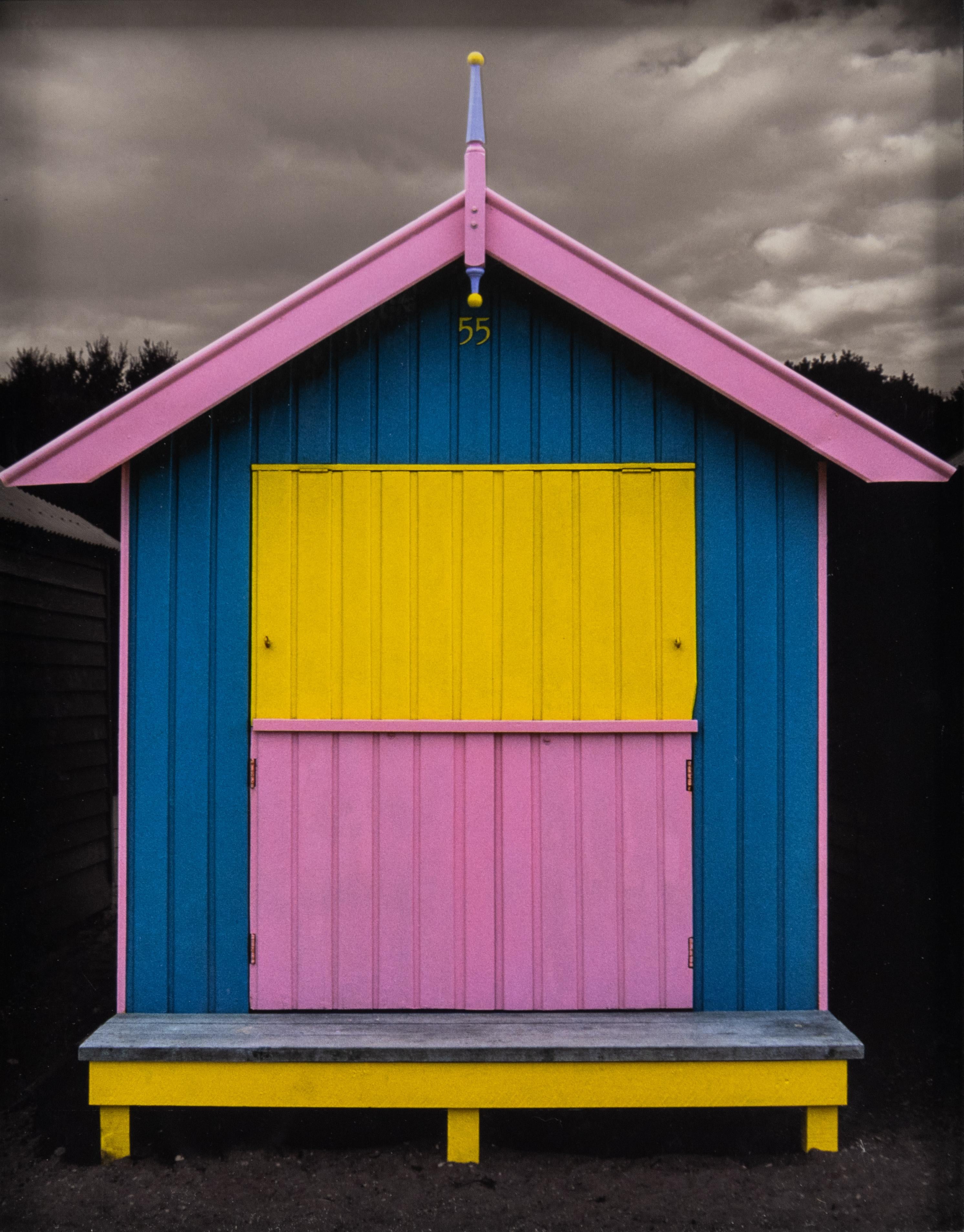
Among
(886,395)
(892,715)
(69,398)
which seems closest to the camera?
(886,395)

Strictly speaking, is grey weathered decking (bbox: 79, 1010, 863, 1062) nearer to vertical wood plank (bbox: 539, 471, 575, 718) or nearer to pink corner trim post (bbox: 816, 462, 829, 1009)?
pink corner trim post (bbox: 816, 462, 829, 1009)

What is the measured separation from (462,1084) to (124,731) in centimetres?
206

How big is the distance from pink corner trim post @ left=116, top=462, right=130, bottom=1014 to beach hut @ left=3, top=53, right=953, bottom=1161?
0.07 ft

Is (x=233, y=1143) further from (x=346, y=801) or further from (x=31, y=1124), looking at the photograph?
(x=346, y=801)

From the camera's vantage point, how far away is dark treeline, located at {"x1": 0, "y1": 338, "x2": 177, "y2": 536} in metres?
3.89

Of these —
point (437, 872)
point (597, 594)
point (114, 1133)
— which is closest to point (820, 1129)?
point (437, 872)

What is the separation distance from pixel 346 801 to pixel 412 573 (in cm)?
105

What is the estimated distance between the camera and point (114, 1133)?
11.3 feet

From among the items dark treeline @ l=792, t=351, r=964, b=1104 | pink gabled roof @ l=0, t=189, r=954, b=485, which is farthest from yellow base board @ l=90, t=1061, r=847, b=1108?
pink gabled roof @ l=0, t=189, r=954, b=485

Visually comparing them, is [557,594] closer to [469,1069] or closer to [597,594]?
[597,594]

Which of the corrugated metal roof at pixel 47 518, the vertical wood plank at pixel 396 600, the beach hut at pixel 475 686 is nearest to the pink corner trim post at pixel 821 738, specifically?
the beach hut at pixel 475 686

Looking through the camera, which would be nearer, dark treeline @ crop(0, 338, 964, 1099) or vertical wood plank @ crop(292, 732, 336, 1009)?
vertical wood plank @ crop(292, 732, 336, 1009)

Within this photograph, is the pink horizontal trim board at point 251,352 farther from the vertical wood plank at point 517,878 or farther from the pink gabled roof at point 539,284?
the vertical wood plank at point 517,878

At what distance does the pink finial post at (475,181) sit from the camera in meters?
3.26
